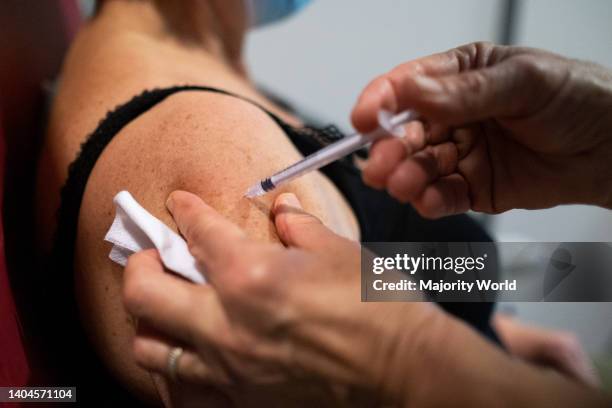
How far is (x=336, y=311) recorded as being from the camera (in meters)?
0.38

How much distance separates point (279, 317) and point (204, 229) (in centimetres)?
12

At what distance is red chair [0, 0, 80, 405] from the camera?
1.84 ft

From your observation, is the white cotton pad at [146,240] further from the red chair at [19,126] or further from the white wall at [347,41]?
the white wall at [347,41]

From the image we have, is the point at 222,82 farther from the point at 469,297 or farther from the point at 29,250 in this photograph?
the point at 469,297

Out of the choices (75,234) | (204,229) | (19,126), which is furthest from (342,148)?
(19,126)

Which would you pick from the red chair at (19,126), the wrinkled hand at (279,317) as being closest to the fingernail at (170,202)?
the wrinkled hand at (279,317)

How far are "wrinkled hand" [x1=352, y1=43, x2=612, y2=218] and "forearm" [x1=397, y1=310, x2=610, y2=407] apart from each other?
174 mm

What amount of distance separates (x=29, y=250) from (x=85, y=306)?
26cm

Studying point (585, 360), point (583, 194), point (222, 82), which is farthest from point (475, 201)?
point (585, 360)

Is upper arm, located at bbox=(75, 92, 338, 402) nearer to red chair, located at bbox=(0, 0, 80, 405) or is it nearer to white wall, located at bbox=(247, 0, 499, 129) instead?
red chair, located at bbox=(0, 0, 80, 405)

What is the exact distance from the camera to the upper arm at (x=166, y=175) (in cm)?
54

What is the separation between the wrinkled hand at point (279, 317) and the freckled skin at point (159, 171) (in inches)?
4.3

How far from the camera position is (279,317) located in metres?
0.38

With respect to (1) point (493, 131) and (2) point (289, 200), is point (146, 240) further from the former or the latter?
(1) point (493, 131)
